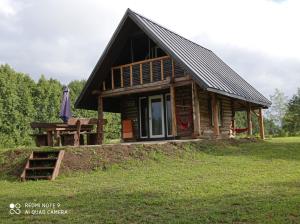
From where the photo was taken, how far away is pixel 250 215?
19.1 feet

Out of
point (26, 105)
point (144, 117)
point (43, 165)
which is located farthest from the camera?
point (26, 105)

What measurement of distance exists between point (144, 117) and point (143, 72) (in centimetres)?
246

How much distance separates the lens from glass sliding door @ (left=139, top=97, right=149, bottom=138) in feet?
60.5

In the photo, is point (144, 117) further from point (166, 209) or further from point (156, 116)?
point (166, 209)

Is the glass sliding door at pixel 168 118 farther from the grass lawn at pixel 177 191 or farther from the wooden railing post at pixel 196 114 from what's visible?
the grass lawn at pixel 177 191

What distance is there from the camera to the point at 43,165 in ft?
36.0

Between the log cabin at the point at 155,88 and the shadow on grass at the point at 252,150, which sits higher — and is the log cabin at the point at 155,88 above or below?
above

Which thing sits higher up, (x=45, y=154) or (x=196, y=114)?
(x=196, y=114)

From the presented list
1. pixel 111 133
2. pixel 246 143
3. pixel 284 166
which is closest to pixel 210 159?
pixel 284 166

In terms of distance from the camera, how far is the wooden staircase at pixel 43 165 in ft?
33.7

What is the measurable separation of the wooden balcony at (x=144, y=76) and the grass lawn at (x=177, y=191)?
14.5ft

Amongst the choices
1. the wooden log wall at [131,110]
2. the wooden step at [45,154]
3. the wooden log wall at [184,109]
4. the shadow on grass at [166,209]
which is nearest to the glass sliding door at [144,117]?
the wooden log wall at [131,110]

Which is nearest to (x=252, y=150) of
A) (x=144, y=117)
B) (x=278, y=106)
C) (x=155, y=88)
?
(x=155, y=88)

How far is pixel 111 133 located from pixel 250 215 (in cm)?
2597
